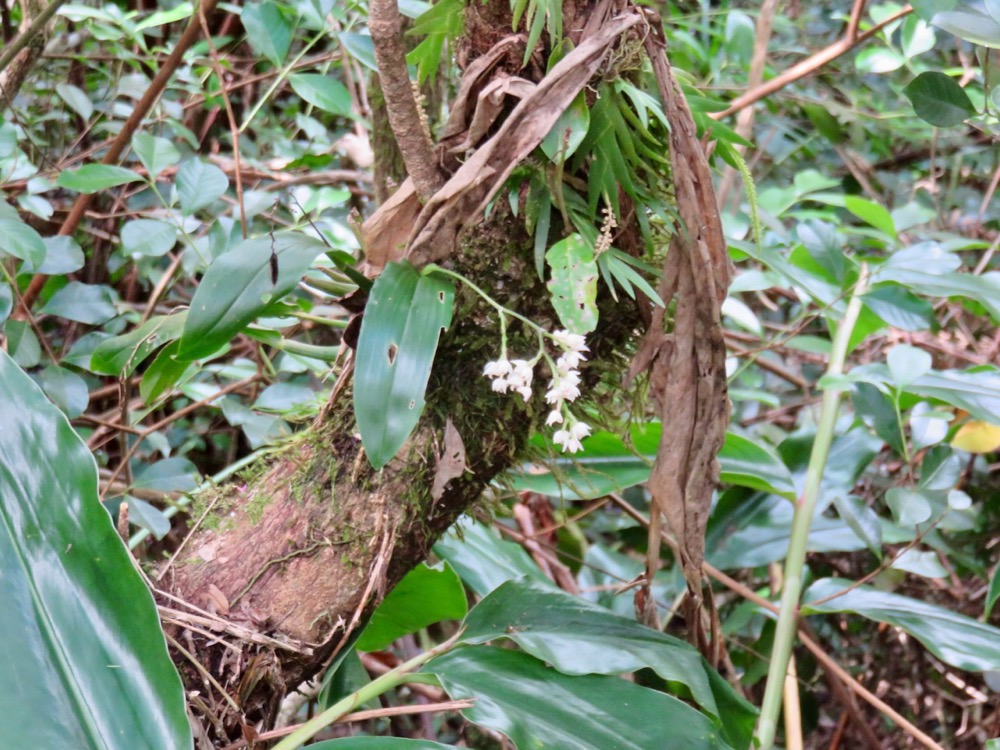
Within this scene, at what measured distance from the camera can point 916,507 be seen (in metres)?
0.92

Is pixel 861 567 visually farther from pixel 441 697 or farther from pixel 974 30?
pixel 974 30

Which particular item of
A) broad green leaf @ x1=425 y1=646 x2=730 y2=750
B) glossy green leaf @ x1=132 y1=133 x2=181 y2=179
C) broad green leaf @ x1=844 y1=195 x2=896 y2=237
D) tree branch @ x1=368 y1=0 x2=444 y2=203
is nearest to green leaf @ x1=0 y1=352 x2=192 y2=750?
broad green leaf @ x1=425 y1=646 x2=730 y2=750

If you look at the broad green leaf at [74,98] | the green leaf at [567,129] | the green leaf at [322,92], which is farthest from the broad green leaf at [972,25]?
the broad green leaf at [74,98]

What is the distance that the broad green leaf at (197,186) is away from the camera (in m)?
0.94

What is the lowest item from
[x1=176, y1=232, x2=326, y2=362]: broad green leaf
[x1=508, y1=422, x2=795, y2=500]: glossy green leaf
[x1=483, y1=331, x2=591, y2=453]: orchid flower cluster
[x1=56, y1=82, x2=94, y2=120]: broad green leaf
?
[x1=508, y1=422, x2=795, y2=500]: glossy green leaf

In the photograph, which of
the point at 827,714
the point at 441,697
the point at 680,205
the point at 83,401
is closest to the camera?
the point at 680,205

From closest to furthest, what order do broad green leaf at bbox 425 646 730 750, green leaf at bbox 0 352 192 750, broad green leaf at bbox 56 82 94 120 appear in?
1. green leaf at bbox 0 352 192 750
2. broad green leaf at bbox 425 646 730 750
3. broad green leaf at bbox 56 82 94 120

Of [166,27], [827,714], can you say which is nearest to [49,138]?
[166,27]

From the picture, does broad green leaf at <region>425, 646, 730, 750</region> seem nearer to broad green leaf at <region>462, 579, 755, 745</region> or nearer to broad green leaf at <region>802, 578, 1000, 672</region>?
broad green leaf at <region>462, 579, 755, 745</region>

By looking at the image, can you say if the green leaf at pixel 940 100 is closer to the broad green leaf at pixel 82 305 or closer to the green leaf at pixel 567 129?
the green leaf at pixel 567 129

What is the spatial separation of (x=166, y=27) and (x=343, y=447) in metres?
1.24

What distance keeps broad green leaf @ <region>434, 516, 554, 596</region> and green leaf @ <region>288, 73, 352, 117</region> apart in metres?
0.55

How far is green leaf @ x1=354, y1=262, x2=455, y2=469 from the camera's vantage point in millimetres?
580

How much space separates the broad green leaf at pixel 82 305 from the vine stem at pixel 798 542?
2.78ft
